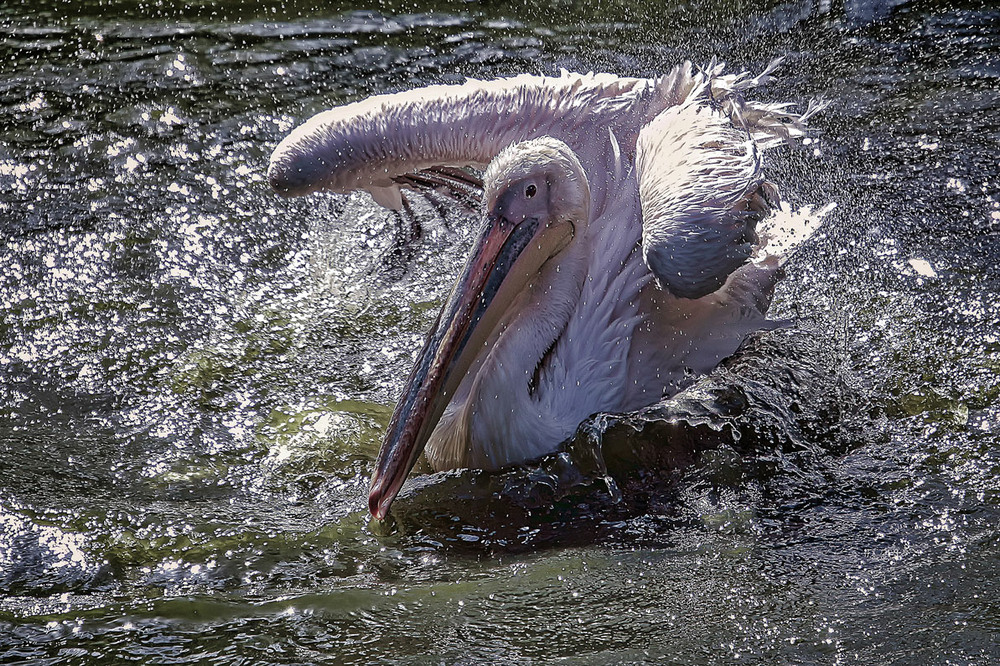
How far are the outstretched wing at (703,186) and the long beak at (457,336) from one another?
1.29ft

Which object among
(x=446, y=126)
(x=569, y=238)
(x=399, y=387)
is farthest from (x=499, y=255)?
(x=399, y=387)

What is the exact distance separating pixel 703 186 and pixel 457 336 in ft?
2.76

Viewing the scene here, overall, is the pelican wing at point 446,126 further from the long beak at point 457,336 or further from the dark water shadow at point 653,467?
the dark water shadow at point 653,467

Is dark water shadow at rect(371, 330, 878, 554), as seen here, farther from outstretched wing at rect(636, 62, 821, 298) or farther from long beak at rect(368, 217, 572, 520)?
outstretched wing at rect(636, 62, 821, 298)

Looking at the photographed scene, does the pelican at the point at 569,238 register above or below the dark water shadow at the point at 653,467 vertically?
above

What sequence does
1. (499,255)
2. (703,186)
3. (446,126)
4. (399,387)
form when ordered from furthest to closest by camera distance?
(399,387)
(446,126)
(499,255)
(703,186)

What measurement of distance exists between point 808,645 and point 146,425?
86.4 inches

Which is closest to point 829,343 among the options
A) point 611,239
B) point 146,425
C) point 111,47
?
point 611,239

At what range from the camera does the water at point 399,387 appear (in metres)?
2.61

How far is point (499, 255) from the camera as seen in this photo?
138 inches

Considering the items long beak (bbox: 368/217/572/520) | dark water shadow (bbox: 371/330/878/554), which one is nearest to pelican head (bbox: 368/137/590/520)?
long beak (bbox: 368/217/572/520)

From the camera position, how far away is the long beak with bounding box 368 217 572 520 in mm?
3197

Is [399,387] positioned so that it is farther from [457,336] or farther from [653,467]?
[653,467]

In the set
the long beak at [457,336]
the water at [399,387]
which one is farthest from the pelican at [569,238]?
the water at [399,387]
